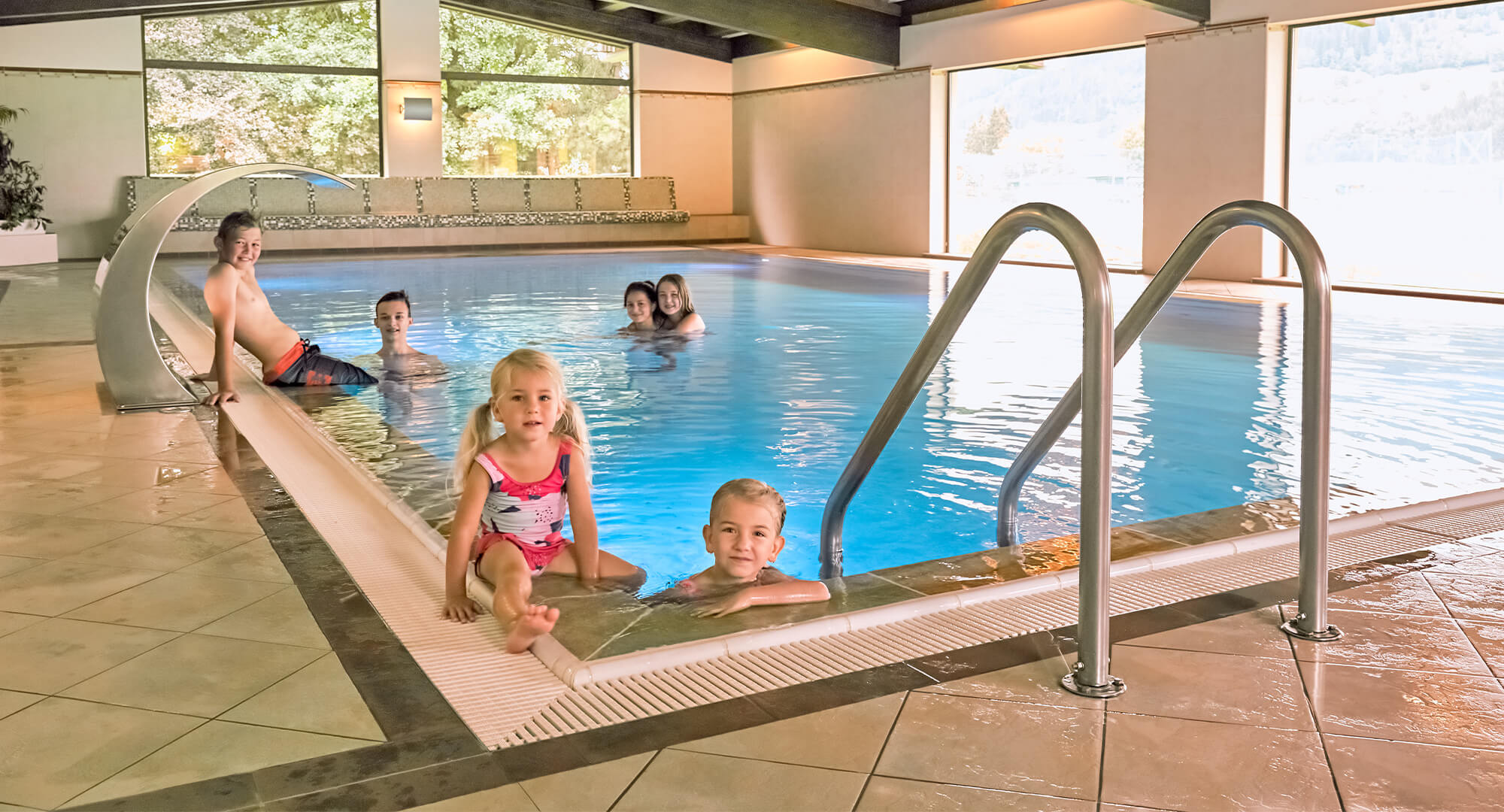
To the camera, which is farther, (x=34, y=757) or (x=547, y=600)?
(x=547, y=600)

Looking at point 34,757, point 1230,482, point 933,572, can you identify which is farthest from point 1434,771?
point 1230,482

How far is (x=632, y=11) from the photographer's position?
66.1 feet

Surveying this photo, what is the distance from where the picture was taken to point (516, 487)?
2725mm

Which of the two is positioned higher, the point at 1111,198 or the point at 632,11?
the point at 632,11

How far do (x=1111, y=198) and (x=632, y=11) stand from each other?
29.8ft

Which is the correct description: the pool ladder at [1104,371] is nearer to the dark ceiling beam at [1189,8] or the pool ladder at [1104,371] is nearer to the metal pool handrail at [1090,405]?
the metal pool handrail at [1090,405]

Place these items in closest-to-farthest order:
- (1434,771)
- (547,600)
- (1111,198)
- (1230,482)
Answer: (1434,771) → (547,600) → (1230,482) → (1111,198)

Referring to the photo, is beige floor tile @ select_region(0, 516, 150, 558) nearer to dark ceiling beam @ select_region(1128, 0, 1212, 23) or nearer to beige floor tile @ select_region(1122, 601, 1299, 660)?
beige floor tile @ select_region(1122, 601, 1299, 660)

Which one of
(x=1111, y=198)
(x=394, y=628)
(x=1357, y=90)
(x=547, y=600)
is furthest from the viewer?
(x=1111, y=198)

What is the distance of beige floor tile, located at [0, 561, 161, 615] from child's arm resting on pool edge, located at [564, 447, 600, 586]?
982mm

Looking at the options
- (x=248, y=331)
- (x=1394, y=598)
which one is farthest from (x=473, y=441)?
(x=248, y=331)

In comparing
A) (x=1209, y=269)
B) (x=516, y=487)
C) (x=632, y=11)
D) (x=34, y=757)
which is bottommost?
(x=34, y=757)

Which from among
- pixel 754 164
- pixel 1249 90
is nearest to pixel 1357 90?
pixel 1249 90

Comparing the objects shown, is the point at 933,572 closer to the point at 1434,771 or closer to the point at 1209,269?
the point at 1434,771
